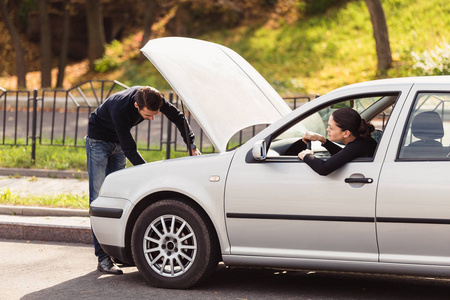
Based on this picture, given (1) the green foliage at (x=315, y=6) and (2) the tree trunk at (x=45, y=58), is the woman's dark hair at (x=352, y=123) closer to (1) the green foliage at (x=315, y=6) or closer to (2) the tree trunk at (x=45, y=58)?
(1) the green foliage at (x=315, y=6)

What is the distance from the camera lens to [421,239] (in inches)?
209

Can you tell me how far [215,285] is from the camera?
622 cm

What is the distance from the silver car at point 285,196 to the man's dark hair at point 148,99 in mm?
191

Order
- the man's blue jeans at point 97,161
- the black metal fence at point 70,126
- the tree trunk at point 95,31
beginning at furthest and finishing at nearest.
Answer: the tree trunk at point 95,31, the black metal fence at point 70,126, the man's blue jeans at point 97,161

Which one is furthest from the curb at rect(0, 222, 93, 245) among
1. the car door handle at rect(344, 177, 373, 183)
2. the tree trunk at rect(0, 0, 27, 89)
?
the tree trunk at rect(0, 0, 27, 89)

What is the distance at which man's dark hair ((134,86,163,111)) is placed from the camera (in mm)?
6359

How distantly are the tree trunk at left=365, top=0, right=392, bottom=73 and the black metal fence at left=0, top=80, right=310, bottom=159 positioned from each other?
4019mm

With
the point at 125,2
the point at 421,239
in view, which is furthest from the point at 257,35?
the point at 421,239

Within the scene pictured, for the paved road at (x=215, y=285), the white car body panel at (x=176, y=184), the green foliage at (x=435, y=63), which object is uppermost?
the green foliage at (x=435, y=63)

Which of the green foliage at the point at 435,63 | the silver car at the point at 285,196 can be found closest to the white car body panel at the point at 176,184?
the silver car at the point at 285,196

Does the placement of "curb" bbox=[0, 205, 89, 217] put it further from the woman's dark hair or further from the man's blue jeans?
the woman's dark hair

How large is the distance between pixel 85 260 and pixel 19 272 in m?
0.71

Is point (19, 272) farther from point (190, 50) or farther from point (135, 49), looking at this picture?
point (135, 49)

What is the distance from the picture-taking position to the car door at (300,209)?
18.0 feet
